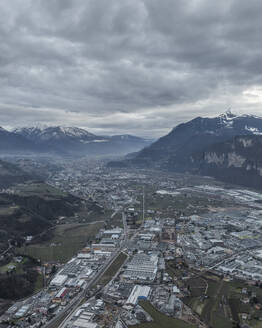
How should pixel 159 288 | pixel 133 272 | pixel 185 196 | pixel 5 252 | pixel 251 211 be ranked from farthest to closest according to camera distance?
pixel 185 196 → pixel 251 211 → pixel 5 252 → pixel 133 272 → pixel 159 288

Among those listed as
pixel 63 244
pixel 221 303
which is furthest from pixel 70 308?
pixel 63 244

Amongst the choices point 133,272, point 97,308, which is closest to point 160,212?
point 133,272

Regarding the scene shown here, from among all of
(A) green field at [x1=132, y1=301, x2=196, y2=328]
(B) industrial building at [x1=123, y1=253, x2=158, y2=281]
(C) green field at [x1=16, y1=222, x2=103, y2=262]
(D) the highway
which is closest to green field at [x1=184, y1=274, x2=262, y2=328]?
(A) green field at [x1=132, y1=301, x2=196, y2=328]

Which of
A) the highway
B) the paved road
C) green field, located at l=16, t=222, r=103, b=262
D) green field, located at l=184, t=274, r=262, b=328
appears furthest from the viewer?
green field, located at l=16, t=222, r=103, b=262

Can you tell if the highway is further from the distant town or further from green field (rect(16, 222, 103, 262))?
green field (rect(16, 222, 103, 262))

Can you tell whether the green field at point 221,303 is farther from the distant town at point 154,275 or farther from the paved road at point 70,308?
the paved road at point 70,308

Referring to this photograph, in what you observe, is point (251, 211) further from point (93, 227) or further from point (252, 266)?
point (93, 227)

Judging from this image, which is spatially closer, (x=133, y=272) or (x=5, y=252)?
(x=133, y=272)

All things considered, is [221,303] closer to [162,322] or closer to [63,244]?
[162,322]
